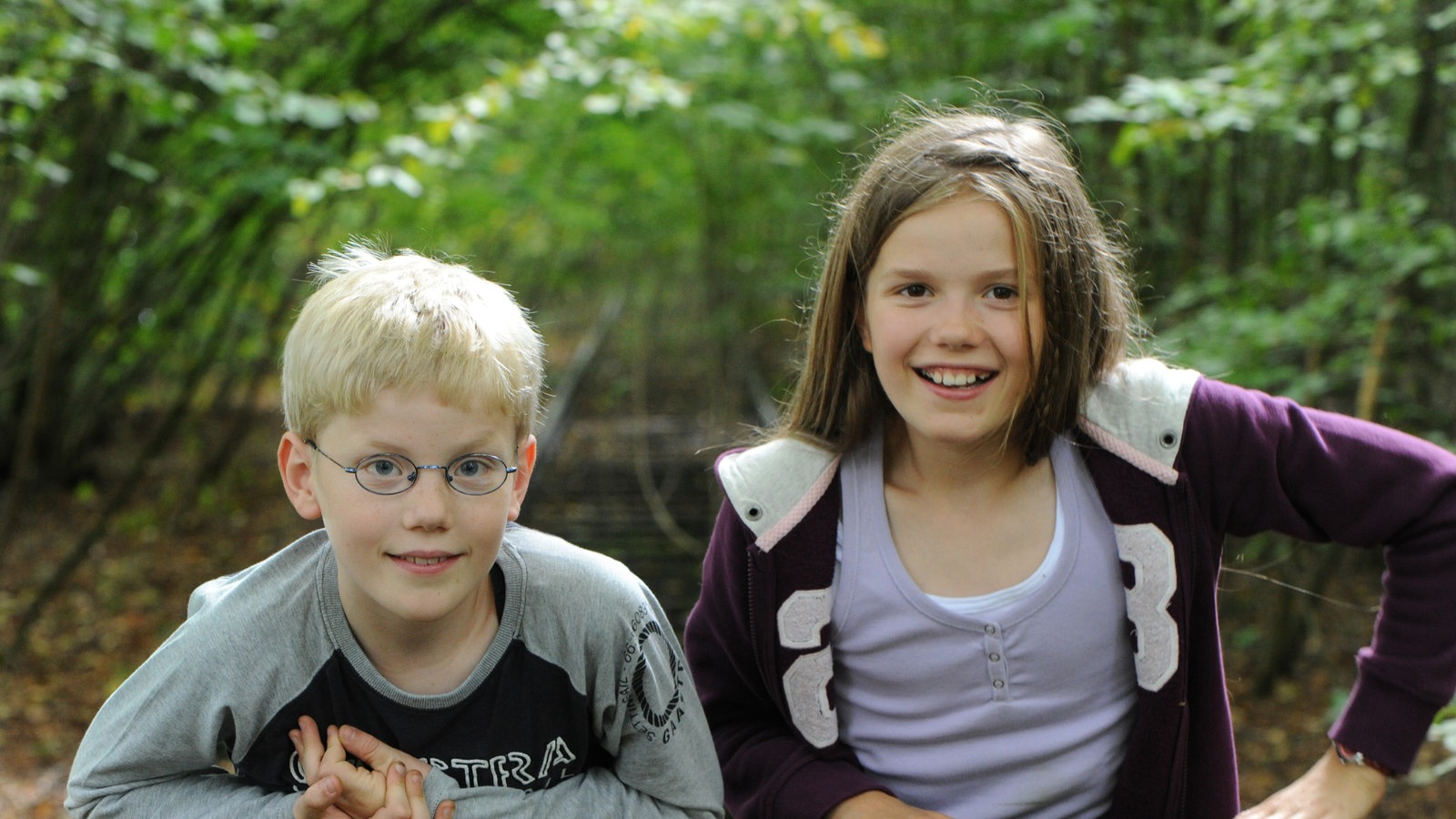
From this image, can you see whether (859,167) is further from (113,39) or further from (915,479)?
(113,39)

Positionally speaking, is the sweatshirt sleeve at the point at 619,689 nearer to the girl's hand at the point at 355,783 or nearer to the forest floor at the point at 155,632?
the girl's hand at the point at 355,783

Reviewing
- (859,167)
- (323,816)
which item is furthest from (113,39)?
(323,816)

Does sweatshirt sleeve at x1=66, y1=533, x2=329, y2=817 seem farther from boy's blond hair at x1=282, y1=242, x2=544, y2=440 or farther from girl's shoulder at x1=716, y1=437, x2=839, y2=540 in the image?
girl's shoulder at x1=716, y1=437, x2=839, y2=540

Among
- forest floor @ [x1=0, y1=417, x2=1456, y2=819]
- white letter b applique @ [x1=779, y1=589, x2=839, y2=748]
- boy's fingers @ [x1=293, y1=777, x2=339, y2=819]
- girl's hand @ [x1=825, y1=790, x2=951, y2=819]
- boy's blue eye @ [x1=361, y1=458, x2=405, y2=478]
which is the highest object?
boy's blue eye @ [x1=361, y1=458, x2=405, y2=478]

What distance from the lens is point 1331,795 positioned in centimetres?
178

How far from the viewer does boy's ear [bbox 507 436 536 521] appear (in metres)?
1.67

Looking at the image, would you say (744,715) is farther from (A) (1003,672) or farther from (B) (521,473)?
(B) (521,473)

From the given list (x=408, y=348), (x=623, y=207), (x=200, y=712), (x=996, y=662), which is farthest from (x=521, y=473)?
(x=623, y=207)

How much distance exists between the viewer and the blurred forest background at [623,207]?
4.07 m

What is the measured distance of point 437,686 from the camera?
170cm

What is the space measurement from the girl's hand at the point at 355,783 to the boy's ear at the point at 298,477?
29 centimetres

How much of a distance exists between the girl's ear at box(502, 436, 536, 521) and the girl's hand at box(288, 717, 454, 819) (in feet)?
1.21

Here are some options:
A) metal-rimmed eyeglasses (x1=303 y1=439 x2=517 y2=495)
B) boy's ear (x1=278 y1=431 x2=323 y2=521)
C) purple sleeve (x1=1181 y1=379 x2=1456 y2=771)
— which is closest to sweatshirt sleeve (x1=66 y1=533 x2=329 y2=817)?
boy's ear (x1=278 y1=431 x2=323 y2=521)

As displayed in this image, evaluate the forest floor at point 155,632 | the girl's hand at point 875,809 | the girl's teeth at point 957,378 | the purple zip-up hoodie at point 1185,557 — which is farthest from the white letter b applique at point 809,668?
the forest floor at point 155,632
